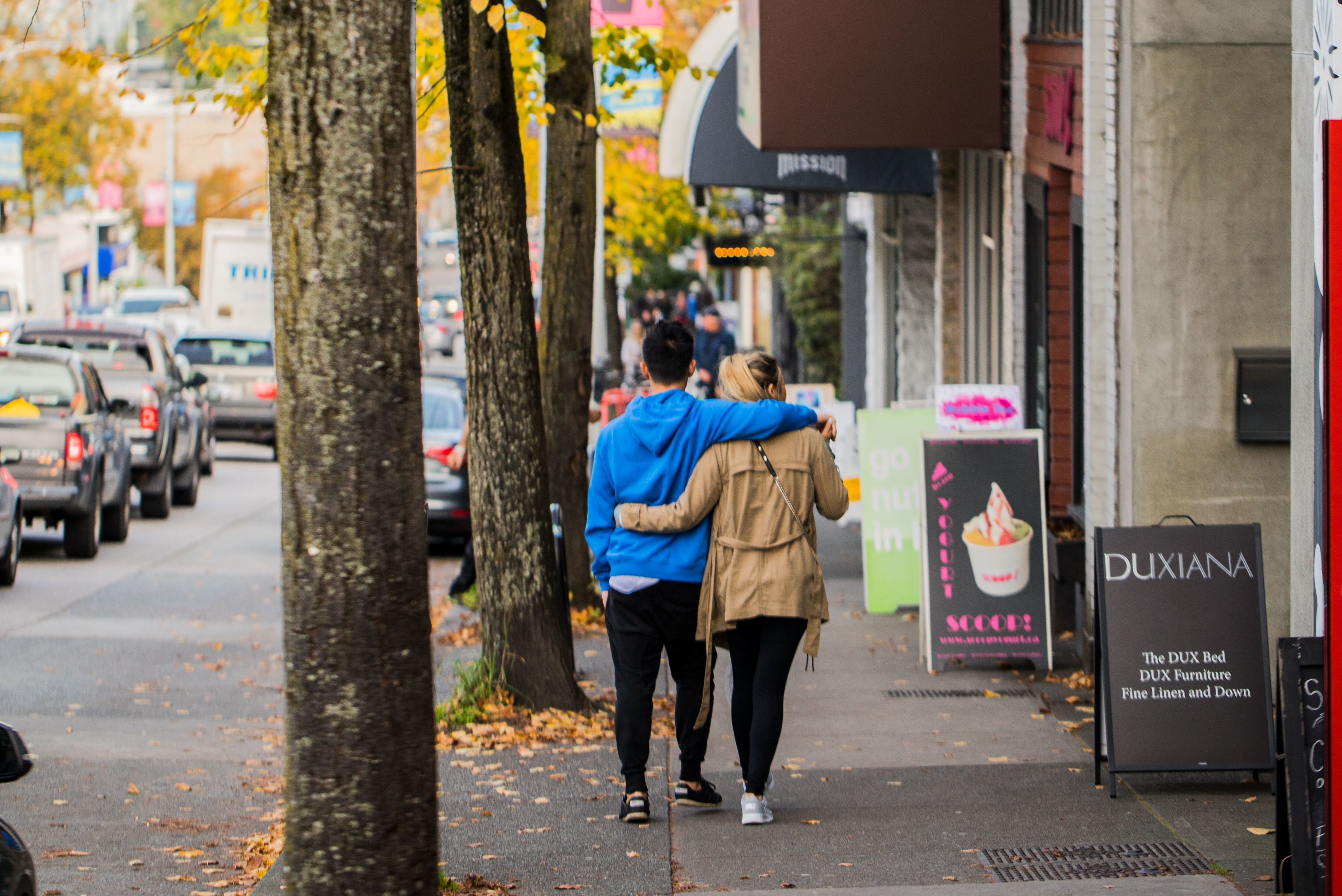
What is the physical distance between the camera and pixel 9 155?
123ft

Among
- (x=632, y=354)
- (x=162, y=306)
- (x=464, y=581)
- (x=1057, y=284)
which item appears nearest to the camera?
(x=1057, y=284)

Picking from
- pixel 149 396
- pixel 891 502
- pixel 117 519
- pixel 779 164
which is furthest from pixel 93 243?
pixel 891 502

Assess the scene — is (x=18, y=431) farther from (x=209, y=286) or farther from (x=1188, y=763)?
(x=209, y=286)

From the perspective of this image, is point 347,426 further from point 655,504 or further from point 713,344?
point 713,344

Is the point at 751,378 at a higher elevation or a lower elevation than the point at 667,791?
higher

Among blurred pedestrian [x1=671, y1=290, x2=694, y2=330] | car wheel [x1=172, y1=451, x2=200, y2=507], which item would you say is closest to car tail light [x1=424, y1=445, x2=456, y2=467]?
car wheel [x1=172, y1=451, x2=200, y2=507]

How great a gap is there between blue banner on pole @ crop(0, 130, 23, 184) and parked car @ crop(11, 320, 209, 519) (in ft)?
62.0

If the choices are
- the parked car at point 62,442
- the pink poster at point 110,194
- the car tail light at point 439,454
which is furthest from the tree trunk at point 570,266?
the pink poster at point 110,194

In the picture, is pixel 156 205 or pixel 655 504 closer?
pixel 655 504

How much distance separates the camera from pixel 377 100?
423 centimetres

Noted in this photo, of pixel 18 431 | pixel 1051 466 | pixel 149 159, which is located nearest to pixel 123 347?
pixel 18 431

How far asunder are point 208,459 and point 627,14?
10.3m

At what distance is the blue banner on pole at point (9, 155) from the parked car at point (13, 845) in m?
36.4

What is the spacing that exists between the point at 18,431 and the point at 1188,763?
437 inches
